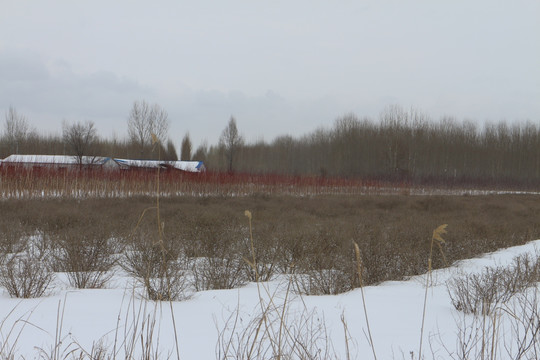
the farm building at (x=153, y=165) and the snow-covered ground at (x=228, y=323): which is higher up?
the farm building at (x=153, y=165)

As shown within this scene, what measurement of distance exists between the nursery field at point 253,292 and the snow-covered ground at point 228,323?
0.8 inches

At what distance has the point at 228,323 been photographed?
3873 millimetres

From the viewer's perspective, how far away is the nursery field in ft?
9.91

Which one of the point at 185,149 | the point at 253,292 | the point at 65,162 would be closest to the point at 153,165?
the point at 65,162

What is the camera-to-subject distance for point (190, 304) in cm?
461

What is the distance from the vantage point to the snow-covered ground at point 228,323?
3164mm

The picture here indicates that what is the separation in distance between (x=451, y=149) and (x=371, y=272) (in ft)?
150

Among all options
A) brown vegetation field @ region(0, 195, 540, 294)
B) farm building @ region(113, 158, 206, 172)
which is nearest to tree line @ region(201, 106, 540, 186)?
farm building @ region(113, 158, 206, 172)

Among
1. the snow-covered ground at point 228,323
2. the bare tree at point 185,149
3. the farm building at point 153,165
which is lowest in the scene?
the snow-covered ground at point 228,323

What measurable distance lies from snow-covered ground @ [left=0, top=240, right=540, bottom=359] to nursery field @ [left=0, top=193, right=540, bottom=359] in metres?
0.02

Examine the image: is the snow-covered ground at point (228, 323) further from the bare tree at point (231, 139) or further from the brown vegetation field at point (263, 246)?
the bare tree at point (231, 139)

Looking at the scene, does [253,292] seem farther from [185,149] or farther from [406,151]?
[185,149]

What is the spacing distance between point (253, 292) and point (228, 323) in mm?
1603

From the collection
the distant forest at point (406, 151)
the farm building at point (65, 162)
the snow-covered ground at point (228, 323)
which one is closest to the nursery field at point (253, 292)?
the snow-covered ground at point (228, 323)
